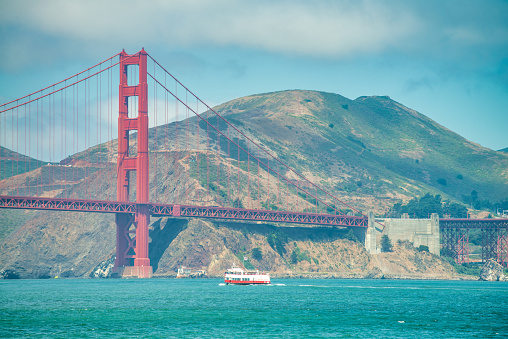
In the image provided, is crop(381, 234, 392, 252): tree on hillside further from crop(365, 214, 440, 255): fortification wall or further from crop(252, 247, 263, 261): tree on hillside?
crop(252, 247, 263, 261): tree on hillside

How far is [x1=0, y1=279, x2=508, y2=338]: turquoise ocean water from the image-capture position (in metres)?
62.1

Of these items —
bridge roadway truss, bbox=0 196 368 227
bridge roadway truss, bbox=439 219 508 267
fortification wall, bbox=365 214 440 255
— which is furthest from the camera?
fortification wall, bbox=365 214 440 255

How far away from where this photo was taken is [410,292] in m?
112

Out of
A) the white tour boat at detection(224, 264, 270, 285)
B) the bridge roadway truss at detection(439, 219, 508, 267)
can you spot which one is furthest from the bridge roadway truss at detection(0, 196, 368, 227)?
the white tour boat at detection(224, 264, 270, 285)

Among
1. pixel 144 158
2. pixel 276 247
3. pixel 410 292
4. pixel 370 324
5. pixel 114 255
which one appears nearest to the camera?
pixel 370 324

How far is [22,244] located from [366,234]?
77556mm

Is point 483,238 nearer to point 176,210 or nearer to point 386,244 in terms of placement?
point 386,244

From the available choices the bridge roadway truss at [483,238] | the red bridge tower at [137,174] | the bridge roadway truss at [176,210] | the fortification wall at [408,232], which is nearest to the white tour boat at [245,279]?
the bridge roadway truss at [176,210]

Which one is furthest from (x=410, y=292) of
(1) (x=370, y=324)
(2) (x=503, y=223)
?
(2) (x=503, y=223)

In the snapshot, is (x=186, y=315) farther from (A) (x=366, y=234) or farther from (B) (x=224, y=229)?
(A) (x=366, y=234)

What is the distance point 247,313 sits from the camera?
76.2 metres

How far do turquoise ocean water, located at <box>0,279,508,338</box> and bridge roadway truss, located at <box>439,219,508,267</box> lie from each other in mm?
66089

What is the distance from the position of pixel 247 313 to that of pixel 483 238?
377 ft

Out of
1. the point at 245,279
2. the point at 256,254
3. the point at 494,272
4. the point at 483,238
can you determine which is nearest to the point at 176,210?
the point at 256,254
